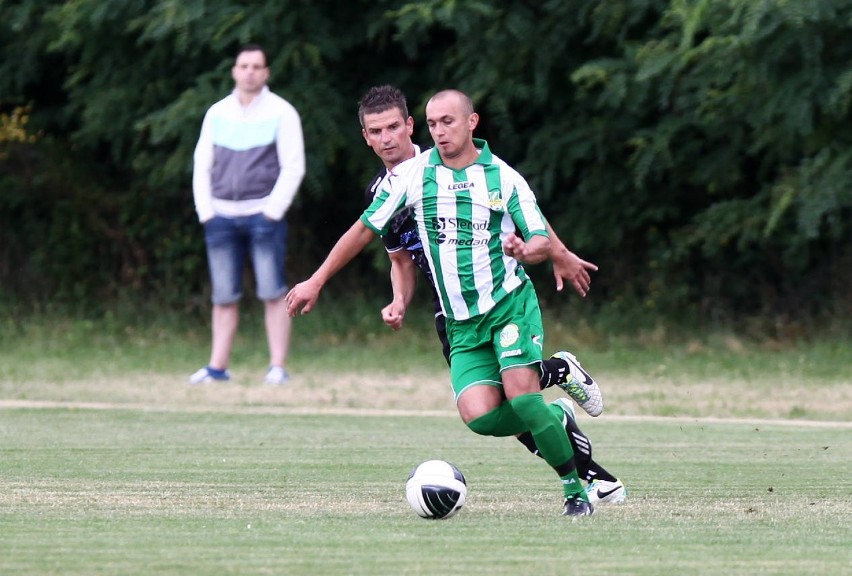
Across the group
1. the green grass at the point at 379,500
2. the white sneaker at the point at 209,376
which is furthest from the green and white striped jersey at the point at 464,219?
the white sneaker at the point at 209,376

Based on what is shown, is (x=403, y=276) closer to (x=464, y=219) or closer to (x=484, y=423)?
(x=464, y=219)

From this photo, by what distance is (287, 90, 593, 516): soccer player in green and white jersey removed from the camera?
21.4ft

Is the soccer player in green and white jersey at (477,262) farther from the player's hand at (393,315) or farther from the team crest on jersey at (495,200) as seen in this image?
the player's hand at (393,315)

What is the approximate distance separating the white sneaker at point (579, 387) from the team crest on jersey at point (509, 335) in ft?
1.65

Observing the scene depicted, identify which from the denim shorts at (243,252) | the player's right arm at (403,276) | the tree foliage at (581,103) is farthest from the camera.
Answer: the tree foliage at (581,103)

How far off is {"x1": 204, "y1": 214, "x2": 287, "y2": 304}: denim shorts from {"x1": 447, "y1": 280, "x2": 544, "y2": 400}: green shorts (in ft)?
18.6

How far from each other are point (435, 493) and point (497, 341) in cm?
78

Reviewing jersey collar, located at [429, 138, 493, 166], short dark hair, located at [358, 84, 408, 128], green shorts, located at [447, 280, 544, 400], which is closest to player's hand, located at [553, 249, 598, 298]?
green shorts, located at [447, 280, 544, 400]

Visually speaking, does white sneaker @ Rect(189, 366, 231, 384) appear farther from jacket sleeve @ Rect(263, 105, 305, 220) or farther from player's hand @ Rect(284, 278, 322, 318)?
player's hand @ Rect(284, 278, 322, 318)

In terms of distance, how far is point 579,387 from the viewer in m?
7.08

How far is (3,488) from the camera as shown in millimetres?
6965

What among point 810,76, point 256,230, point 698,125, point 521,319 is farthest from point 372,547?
point 698,125

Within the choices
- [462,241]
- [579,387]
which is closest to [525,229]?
[462,241]

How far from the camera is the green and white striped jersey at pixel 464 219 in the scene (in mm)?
6668
